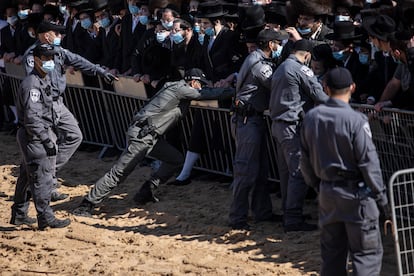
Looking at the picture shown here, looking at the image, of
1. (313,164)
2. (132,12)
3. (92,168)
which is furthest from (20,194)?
(313,164)

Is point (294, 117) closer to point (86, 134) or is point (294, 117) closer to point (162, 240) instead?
point (162, 240)

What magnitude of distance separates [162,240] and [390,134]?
9.23 feet

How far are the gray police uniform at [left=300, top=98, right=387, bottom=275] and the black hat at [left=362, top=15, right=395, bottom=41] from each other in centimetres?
268

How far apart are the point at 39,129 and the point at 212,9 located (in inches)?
117

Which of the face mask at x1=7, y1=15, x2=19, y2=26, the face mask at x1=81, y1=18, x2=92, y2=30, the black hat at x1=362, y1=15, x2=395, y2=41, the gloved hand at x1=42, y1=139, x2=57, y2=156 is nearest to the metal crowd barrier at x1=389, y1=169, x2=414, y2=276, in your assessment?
the black hat at x1=362, y1=15, x2=395, y2=41

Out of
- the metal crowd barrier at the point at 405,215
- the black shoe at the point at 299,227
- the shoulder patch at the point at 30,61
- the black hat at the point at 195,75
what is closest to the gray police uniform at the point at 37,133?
the shoulder patch at the point at 30,61

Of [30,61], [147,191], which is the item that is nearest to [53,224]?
[147,191]

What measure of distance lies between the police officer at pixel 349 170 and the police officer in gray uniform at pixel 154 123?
170 inches

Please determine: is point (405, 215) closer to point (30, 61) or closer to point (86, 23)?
point (30, 61)

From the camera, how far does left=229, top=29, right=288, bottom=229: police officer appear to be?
12203 millimetres

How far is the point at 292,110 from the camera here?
1180 cm

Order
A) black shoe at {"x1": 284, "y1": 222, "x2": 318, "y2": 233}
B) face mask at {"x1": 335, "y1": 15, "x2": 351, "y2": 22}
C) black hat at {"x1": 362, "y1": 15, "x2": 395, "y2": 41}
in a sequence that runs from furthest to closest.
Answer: face mask at {"x1": 335, "y1": 15, "x2": 351, "y2": 22} < black shoe at {"x1": 284, "y1": 222, "x2": 318, "y2": 233} < black hat at {"x1": 362, "y1": 15, "x2": 395, "y2": 41}

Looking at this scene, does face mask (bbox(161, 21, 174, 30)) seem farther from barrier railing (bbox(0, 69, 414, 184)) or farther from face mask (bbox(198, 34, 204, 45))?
barrier railing (bbox(0, 69, 414, 184))

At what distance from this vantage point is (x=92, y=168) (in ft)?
53.3
